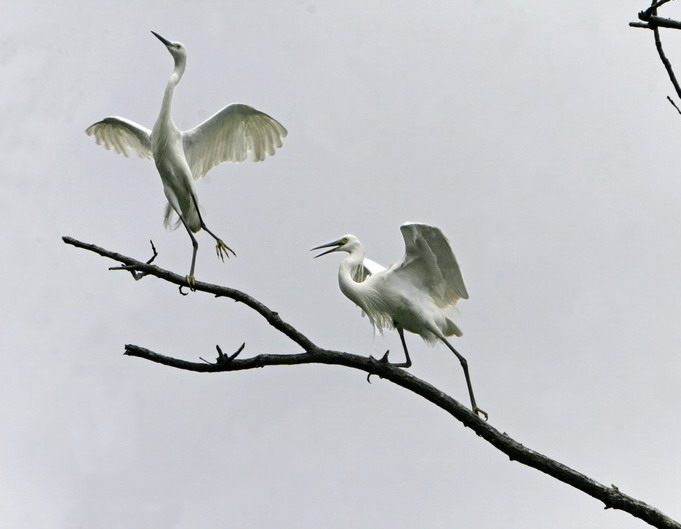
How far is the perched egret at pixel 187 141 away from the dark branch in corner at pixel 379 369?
7.06 feet

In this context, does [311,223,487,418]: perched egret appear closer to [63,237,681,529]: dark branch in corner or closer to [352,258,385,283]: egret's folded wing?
[352,258,385,283]: egret's folded wing

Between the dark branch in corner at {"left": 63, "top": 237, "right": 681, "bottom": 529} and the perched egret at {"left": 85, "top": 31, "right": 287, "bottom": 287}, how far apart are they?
2.15 metres

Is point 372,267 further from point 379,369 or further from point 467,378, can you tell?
point 379,369

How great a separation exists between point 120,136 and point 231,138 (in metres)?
1.51

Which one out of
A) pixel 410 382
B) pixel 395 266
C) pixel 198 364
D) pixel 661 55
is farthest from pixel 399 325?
pixel 661 55

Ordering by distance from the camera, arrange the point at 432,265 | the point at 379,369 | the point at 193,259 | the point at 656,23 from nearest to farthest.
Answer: the point at 656,23 → the point at 379,369 → the point at 193,259 → the point at 432,265

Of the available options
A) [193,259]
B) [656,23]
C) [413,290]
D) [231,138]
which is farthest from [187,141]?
[656,23]

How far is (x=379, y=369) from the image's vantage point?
758 centimetres

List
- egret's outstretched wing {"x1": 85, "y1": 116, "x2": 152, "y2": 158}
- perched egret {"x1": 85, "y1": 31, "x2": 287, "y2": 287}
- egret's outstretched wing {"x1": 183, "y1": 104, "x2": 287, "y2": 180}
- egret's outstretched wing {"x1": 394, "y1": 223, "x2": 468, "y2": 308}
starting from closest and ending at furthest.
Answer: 1. egret's outstretched wing {"x1": 394, "y1": 223, "x2": 468, "y2": 308}
2. perched egret {"x1": 85, "y1": 31, "x2": 287, "y2": 287}
3. egret's outstretched wing {"x1": 183, "y1": 104, "x2": 287, "y2": 180}
4. egret's outstretched wing {"x1": 85, "y1": 116, "x2": 152, "y2": 158}

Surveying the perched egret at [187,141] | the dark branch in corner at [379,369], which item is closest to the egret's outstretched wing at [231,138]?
the perched egret at [187,141]

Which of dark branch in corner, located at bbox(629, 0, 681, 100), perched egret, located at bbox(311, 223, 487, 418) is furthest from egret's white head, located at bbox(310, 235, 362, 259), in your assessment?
dark branch in corner, located at bbox(629, 0, 681, 100)

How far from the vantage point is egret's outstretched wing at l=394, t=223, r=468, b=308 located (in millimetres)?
9289

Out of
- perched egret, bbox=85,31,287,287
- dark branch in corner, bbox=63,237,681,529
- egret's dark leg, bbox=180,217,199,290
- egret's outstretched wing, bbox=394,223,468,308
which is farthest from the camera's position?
perched egret, bbox=85,31,287,287

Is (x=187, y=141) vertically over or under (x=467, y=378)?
over
